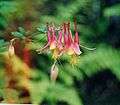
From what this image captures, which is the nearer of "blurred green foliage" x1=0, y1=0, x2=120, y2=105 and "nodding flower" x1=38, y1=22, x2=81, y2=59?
"nodding flower" x1=38, y1=22, x2=81, y2=59

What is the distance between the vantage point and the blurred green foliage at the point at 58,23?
211 cm

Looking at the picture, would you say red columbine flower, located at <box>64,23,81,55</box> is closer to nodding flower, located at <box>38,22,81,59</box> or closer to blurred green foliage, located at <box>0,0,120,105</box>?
nodding flower, located at <box>38,22,81,59</box>

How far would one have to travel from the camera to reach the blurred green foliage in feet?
6.91

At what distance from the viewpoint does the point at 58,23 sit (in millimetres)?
2141

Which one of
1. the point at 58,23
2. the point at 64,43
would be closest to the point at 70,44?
the point at 64,43

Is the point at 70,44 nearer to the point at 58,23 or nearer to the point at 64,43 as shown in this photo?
the point at 64,43

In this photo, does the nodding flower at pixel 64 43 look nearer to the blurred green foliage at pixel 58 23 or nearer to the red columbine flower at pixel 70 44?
the red columbine flower at pixel 70 44

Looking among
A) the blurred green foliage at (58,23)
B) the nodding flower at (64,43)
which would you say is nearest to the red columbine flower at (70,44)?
the nodding flower at (64,43)

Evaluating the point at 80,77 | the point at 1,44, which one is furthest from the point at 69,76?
the point at 1,44

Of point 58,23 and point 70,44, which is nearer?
point 70,44

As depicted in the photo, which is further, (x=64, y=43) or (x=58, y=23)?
(x=58, y=23)

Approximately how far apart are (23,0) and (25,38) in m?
0.36

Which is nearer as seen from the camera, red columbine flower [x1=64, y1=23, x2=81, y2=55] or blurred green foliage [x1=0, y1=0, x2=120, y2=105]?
red columbine flower [x1=64, y1=23, x2=81, y2=55]

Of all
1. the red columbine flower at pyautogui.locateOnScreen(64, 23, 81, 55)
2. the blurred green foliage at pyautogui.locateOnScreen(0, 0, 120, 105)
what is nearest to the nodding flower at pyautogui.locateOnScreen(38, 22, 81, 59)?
the red columbine flower at pyautogui.locateOnScreen(64, 23, 81, 55)
